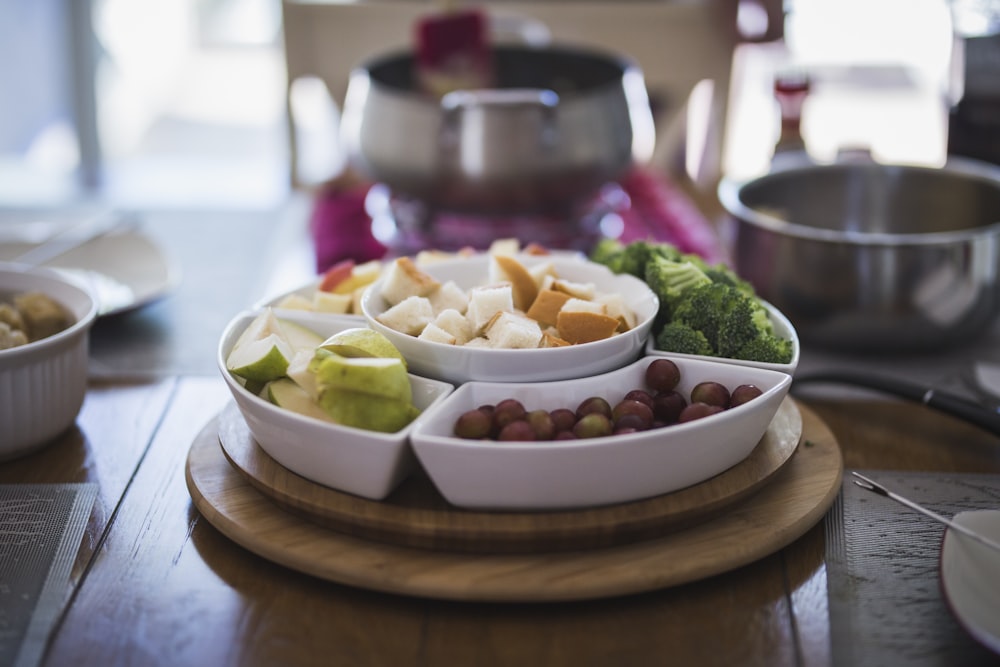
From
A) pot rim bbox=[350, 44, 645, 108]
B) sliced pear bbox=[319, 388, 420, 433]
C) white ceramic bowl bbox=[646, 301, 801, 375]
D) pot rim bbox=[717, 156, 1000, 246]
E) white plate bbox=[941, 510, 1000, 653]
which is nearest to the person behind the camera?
white plate bbox=[941, 510, 1000, 653]

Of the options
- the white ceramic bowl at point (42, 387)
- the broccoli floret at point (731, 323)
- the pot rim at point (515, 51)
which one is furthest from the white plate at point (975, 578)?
the pot rim at point (515, 51)

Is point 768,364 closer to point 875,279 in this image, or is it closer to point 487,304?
point 487,304

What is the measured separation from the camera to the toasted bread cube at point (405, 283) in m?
1.02

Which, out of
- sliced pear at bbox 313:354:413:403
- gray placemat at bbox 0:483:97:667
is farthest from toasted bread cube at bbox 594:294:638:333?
gray placemat at bbox 0:483:97:667

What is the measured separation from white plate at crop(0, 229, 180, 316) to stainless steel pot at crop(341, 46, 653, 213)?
375mm

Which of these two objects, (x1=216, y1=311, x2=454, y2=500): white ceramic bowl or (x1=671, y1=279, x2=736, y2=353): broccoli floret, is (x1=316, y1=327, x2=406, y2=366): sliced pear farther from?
(x1=671, y1=279, x2=736, y2=353): broccoli floret

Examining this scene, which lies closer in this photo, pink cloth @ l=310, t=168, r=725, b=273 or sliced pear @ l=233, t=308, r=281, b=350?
sliced pear @ l=233, t=308, r=281, b=350

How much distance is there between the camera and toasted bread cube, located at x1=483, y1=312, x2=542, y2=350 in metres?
0.92

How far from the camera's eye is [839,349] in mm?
1352

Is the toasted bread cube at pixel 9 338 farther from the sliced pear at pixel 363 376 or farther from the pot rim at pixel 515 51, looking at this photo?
the pot rim at pixel 515 51

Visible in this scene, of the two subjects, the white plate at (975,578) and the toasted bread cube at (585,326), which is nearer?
the white plate at (975,578)

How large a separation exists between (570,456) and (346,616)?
21 centimetres

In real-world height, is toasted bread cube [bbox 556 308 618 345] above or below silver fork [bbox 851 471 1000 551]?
above

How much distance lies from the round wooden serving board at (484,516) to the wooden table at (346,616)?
0.05 meters
